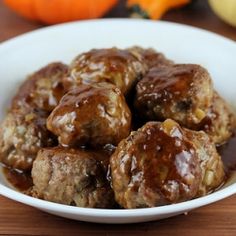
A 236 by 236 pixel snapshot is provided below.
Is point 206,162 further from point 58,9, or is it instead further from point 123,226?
point 58,9

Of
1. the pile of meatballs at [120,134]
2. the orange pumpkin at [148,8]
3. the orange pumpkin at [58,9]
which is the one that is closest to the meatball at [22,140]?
the pile of meatballs at [120,134]

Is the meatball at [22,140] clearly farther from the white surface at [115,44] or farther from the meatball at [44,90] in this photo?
the white surface at [115,44]

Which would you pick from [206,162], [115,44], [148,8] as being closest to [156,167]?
[206,162]

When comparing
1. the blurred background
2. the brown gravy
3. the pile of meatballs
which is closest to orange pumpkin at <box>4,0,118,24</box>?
the blurred background

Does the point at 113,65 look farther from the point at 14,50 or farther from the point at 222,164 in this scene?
the point at 14,50

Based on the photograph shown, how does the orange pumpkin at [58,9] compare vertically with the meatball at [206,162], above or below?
below

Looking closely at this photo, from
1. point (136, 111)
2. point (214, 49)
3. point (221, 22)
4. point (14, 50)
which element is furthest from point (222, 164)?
point (221, 22)
